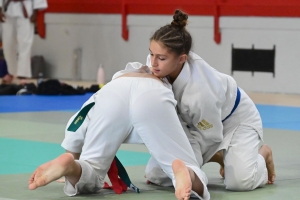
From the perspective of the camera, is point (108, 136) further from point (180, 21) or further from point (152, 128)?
point (180, 21)

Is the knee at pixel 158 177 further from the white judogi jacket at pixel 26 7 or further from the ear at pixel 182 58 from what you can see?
the white judogi jacket at pixel 26 7

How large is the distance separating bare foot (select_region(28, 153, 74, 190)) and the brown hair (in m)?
0.79

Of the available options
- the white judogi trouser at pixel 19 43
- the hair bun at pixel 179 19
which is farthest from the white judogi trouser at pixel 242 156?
the white judogi trouser at pixel 19 43

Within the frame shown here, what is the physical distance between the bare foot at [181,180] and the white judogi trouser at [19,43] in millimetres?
8455

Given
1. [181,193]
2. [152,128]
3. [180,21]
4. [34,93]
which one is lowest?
[34,93]

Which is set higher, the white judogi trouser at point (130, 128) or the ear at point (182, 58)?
the ear at point (182, 58)

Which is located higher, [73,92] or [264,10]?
[264,10]

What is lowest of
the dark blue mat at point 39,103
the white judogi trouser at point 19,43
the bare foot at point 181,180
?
the dark blue mat at point 39,103

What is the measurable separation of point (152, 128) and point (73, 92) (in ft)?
21.7

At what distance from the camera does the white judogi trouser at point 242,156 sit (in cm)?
403

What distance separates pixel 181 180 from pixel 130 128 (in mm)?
440

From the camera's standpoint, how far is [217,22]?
11273 millimetres

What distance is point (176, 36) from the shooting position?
388 cm

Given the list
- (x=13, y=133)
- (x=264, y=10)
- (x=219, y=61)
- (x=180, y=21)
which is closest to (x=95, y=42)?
(x=219, y=61)
